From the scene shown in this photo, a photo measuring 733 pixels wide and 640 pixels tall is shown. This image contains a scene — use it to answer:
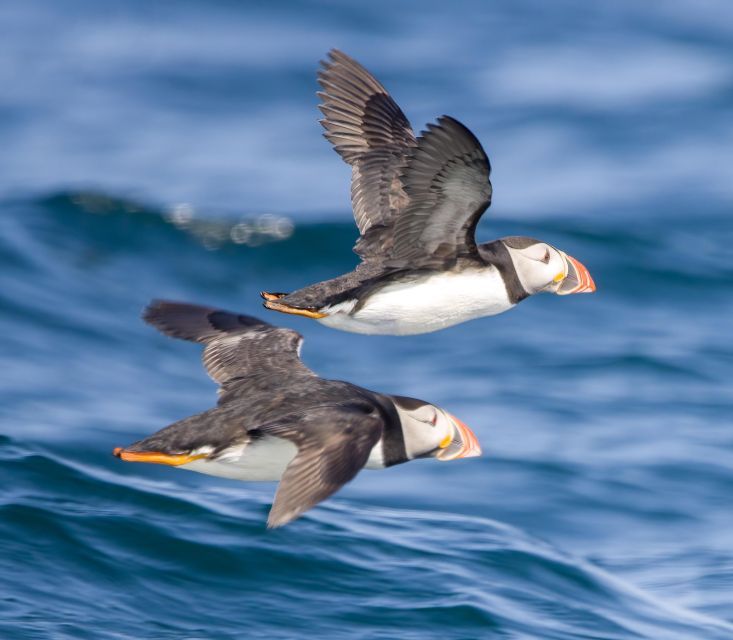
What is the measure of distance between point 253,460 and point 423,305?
1403 millimetres

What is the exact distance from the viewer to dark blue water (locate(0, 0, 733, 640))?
42.4 feet

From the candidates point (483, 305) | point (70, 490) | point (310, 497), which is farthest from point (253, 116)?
point (310, 497)

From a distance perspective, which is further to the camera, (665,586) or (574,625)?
(665,586)

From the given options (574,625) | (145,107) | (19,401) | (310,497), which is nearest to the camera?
(310,497)

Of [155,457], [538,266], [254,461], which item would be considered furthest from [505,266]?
[155,457]

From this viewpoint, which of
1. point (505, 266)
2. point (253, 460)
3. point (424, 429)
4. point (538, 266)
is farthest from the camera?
point (538, 266)

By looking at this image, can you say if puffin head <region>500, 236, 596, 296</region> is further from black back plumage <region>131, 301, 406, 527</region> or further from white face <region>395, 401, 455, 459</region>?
black back plumage <region>131, 301, 406, 527</region>

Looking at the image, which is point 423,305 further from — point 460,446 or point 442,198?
point 460,446

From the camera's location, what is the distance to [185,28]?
25500 mm

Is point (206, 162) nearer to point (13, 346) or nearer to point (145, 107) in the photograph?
point (145, 107)

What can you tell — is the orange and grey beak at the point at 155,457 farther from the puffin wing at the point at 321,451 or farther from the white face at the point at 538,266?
the white face at the point at 538,266

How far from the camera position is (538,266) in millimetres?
10469

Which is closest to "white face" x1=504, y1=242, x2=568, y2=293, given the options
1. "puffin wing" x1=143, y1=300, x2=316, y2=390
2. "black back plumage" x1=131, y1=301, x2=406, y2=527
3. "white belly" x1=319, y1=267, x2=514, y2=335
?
"white belly" x1=319, y1=267, x2=514, y2=335

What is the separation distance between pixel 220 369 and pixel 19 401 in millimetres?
6776
